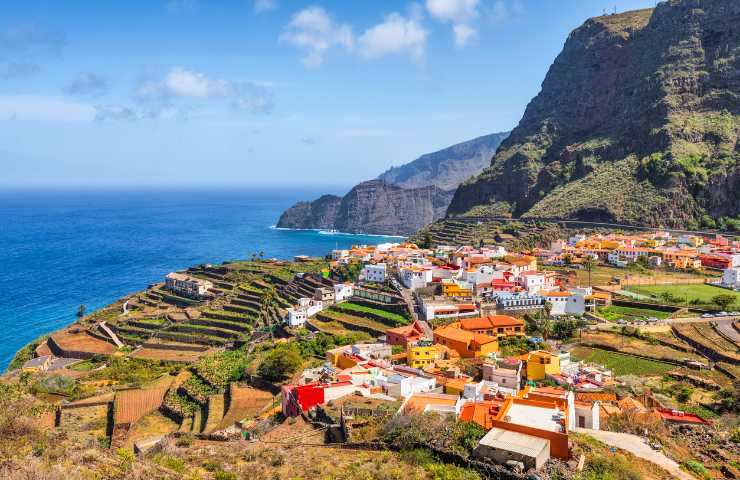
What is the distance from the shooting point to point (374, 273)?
170 ft

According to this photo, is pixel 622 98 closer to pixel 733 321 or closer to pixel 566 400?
pixel 733 321

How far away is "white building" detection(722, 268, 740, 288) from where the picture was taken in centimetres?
4838

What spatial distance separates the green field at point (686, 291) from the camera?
4400cm

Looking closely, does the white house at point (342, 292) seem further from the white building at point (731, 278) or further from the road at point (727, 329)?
the white building at point (731, 278)

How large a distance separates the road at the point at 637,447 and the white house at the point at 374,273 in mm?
32619

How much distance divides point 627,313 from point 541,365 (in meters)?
16.7

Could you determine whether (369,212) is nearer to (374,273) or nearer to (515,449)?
(374,273)

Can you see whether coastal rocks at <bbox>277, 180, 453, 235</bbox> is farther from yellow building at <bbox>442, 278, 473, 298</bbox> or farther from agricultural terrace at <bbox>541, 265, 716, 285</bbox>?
yellow building at <bbox>442, 278, 473, 298</bbox>

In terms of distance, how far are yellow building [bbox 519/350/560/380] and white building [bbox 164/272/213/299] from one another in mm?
36599

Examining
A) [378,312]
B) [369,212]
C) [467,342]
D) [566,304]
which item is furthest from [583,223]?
[369,212]

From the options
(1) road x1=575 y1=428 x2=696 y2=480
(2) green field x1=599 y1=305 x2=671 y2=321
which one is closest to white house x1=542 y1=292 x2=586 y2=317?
(2) green field x1=599 y1=305 x2=671 y2=321

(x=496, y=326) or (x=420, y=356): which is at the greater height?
(x=496, y=326)

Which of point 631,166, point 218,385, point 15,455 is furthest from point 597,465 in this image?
point 631,166

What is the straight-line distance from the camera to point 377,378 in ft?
84.1
